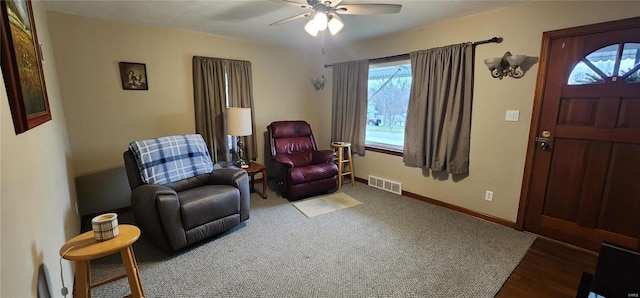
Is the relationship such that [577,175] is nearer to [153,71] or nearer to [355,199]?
[355,199]

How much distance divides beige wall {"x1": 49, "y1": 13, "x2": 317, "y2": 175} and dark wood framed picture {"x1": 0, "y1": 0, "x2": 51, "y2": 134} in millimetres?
1637

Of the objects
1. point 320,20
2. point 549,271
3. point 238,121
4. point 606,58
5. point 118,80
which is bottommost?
point 549,271

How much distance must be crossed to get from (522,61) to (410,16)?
3.81ft

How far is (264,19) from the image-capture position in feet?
9.62

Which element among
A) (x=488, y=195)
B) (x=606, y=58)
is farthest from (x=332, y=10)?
(x=488, y=195)

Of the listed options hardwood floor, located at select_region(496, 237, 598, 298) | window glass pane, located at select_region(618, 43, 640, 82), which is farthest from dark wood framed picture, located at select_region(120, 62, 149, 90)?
window glass pane, located at select_region(618, 43, 640, 82)

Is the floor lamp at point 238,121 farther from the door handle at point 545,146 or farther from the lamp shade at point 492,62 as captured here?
the door handle at point 545,146

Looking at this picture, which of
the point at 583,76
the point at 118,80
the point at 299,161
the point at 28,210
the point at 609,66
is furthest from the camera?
the point at 299,161

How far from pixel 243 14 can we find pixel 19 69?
78.9 inches

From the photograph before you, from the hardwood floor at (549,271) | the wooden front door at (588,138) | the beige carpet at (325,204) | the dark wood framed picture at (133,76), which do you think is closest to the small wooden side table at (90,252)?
the beige carpet at (325,204)

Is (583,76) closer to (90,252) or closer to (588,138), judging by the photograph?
(588,138)

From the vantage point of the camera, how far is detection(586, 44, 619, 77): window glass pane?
2124mm

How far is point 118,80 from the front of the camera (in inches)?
119

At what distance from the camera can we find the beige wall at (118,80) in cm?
277
